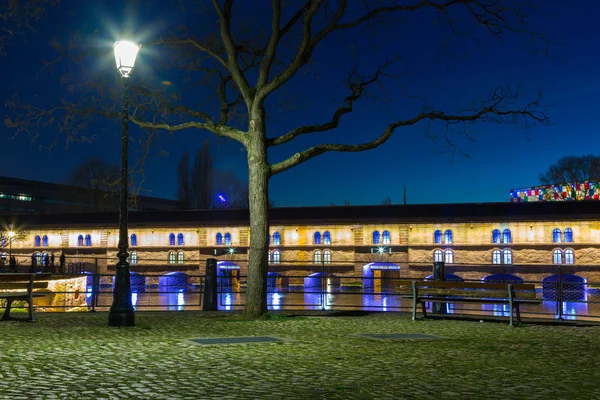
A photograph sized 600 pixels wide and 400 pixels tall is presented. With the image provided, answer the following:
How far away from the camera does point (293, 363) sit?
27.9 feet

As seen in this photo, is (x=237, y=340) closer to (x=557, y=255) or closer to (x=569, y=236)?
(x=557, y=255)

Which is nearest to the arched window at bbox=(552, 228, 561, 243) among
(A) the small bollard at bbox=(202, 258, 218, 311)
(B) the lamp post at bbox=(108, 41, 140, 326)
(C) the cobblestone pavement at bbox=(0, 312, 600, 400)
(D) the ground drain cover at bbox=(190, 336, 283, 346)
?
(A) the small bollard at bbox=(202, 258, 218, 311)

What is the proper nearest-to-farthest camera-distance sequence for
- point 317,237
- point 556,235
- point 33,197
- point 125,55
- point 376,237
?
1. point 125,55
2. point 556,235
3. point 376,237
4. point 317,237
5. point 33,197

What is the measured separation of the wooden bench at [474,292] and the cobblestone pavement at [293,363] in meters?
0.88

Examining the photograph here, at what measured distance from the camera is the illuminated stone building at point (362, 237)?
6748 centimetres

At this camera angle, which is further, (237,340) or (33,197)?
(33,197)

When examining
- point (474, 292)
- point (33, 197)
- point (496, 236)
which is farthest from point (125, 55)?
point (33, 197)

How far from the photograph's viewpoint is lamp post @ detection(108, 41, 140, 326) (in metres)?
13.1

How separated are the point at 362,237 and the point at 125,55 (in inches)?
2330

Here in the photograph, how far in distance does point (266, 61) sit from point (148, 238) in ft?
209

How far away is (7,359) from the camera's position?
8.42 metres

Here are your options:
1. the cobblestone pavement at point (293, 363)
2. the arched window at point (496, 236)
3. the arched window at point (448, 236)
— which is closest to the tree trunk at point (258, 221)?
the cobblestone pavement at point (293, 363)

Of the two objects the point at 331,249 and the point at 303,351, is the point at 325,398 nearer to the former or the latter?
the point at 303,351

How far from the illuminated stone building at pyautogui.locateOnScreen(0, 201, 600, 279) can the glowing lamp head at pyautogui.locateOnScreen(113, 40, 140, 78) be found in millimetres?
50283
